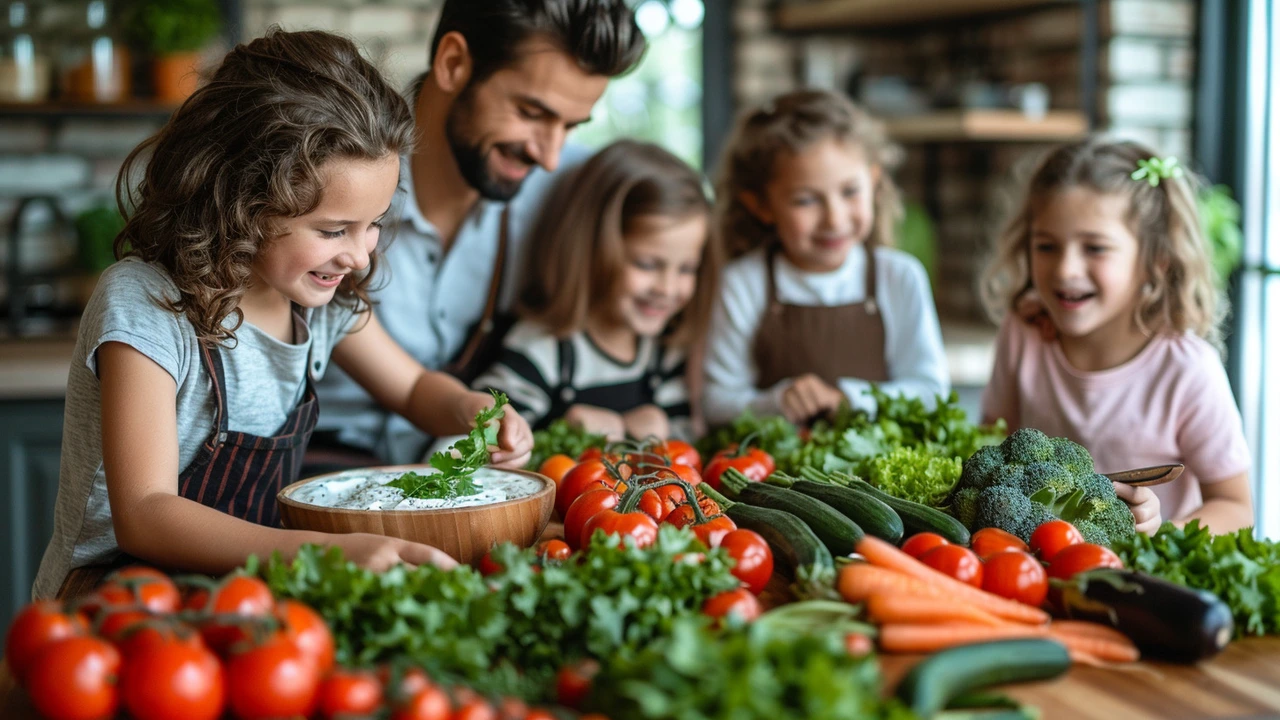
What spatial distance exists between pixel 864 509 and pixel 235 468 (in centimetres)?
108

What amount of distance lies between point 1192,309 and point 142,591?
6.98ft

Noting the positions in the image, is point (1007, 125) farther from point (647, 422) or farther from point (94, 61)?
point (94, 61)

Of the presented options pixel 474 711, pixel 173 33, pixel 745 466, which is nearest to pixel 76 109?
pixel 173 33

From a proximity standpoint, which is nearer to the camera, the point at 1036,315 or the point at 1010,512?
the point at 1010,512

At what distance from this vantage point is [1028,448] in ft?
5.81

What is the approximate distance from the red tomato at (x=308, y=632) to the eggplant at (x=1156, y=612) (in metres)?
0.94

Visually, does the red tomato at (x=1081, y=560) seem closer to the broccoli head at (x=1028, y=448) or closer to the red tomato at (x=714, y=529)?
the broccoli head at (x=1028, y=448)

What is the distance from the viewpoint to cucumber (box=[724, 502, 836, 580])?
1.53 meters

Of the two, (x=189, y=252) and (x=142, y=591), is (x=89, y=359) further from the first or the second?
(x=142, y=591)

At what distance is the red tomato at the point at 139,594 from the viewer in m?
1.23

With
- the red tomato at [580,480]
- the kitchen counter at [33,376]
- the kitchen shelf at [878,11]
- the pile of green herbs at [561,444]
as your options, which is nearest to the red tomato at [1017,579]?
the red tomato at [580,480]

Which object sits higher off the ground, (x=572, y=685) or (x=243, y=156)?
(x=243, y=156)

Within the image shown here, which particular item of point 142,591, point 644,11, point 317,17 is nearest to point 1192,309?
point 142,591

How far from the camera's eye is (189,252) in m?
1.76
